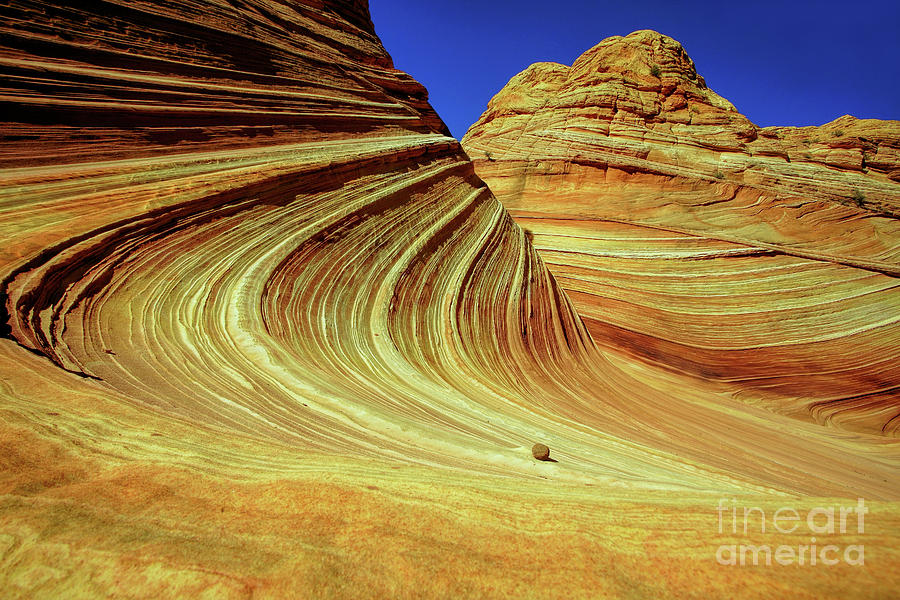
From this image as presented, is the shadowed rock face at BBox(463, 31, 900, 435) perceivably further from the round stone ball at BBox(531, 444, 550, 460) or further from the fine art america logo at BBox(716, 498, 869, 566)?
the fine art america logo at BBox(716, 498, 869, 566)

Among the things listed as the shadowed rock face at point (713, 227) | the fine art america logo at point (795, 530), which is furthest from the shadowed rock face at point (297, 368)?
the shadowed rock face at point (713, 227)

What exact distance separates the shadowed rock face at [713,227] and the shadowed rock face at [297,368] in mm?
1888

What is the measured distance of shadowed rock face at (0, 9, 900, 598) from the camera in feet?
3.95

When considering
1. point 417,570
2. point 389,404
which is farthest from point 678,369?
point 417,570

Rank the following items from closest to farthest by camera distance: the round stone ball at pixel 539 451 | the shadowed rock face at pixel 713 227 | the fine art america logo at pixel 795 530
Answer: the fine art america logo at pixel 795 530 < the round stone ball at pixel 539 451 < the shadowed rock face at pixel 713 227

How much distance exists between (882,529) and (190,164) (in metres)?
6.25

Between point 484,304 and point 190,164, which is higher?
point 190,164

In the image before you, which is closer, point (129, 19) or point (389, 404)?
point (389, 404)

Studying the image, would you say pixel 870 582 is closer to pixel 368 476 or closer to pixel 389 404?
pixel 368 476

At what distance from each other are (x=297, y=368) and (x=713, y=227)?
1413cm

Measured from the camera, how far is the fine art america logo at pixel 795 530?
3.91 ft

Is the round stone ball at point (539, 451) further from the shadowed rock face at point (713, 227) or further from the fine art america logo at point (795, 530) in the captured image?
the shadowed rock face at point (713, 227)

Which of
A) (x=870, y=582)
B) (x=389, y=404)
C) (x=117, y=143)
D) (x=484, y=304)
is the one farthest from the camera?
(x=484, y=304)

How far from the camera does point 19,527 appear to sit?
1.11m
